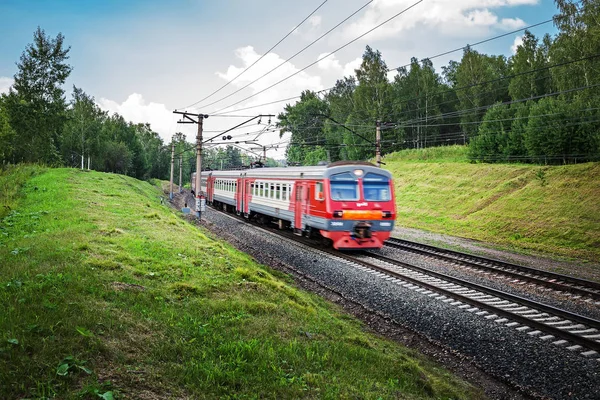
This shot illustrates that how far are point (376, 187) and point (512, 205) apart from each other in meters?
11.7

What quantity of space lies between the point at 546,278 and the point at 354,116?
142 ft

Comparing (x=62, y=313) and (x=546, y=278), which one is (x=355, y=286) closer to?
(x=546, y=278)

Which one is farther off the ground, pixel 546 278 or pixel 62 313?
pixel 62 313

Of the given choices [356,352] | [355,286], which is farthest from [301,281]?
[356,352]

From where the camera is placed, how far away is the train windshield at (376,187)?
1529 centimetres

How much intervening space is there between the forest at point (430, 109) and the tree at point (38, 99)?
0.10m

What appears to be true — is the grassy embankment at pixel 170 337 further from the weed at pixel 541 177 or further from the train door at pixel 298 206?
the weed at pixel 541 177

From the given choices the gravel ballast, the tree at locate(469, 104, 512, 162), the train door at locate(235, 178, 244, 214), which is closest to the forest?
the tree at locate(469, 104, 512, 162)

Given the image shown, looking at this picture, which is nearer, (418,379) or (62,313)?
(62,313)

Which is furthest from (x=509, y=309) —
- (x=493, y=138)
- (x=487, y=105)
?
(x=487, y=105)

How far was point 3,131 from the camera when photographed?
31.8 meters

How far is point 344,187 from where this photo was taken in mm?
15125

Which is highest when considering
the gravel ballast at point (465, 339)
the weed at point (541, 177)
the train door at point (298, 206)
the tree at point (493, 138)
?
the tree at point (493, 138)

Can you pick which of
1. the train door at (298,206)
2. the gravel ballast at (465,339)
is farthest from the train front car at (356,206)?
the gravel ballast at (465,339)
